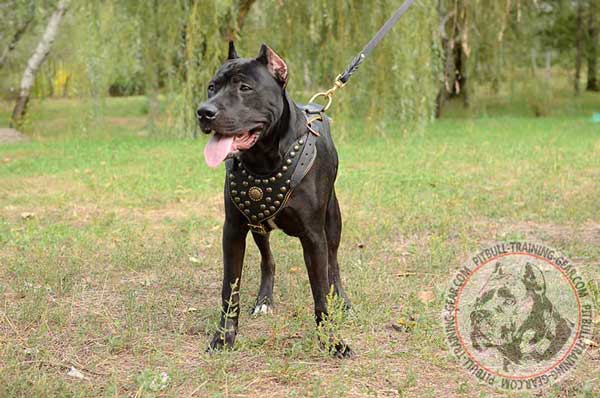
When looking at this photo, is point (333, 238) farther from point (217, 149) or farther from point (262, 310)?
point (217, 149)

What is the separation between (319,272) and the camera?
3.43 metres

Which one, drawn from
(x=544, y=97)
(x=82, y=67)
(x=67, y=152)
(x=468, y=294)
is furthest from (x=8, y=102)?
(x=468, y=294)

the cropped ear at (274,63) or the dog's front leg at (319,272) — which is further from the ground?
the cropped ear at (274,63)

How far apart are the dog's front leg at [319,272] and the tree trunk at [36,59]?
13.3 m

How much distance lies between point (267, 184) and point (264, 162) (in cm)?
11

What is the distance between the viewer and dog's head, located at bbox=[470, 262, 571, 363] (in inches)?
138

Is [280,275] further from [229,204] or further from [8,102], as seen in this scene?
[8,102]

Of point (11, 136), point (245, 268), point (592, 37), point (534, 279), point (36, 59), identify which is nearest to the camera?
point (534, 279)

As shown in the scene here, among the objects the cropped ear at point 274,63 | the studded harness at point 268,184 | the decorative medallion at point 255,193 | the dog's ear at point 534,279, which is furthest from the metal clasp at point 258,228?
the dog's ear at point 534,279

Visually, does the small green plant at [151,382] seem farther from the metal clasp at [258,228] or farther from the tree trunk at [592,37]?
the tree trunk at [592,37]

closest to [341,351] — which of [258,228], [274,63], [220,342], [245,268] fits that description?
[220,342]

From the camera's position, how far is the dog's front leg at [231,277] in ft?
11.3

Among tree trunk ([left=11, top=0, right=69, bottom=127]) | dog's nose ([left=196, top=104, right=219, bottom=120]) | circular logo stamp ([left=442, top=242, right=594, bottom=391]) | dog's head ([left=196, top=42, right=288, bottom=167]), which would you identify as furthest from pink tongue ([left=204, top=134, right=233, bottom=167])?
tree trunk ([left=11, top=0, right=69, bottom=127])

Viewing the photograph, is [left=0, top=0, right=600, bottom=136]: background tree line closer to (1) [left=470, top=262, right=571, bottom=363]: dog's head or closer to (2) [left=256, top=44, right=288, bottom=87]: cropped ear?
(1) [left=470, top=262, right=571, bottom=363]: dog's head
